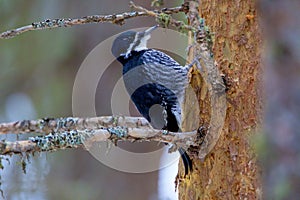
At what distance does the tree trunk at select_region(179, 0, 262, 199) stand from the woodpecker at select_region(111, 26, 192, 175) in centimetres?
37

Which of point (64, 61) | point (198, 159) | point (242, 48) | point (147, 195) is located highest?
point (64, 61)

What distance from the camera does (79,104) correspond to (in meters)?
4.03

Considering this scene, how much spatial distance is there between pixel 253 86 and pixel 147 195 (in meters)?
2.29

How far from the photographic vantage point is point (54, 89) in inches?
174

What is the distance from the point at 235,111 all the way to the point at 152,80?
0.99 m

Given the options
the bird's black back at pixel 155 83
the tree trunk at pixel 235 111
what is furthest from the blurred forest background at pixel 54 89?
the tree trunk at pixel 235 111

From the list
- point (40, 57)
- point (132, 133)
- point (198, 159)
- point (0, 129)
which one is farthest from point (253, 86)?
point (40, 57)

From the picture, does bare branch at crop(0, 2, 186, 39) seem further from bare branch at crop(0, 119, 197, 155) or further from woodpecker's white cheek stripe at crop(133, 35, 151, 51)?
woodpecker's white cheek stripe at crop(133, 35, 151, 51)

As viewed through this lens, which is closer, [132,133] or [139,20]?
[132,133]

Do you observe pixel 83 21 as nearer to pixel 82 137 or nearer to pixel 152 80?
pixel 82 137

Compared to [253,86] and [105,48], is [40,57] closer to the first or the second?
[105,48]

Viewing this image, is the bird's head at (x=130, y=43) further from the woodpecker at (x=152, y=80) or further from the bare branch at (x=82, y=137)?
the bare branch at (x=82, y=137)

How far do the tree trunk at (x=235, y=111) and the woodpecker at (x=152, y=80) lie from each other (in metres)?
0.37

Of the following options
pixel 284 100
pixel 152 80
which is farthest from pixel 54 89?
pixel 284 100
